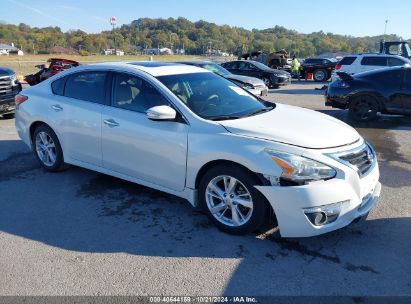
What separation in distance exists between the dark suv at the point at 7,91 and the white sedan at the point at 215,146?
5251mm

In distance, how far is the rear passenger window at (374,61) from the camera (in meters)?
18.0

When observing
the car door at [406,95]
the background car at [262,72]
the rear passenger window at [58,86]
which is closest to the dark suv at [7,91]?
the rear passenger window at [58,86]

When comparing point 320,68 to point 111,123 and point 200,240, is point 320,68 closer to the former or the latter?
point 111,123

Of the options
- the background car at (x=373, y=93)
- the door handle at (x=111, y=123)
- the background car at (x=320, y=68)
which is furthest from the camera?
the background car at (x=320, y=68)

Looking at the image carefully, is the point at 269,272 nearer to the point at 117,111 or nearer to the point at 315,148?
the point at 315,148

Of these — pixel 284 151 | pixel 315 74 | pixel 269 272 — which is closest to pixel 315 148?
pixel 284 151

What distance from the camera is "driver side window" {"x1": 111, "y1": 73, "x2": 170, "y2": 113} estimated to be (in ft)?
14.0

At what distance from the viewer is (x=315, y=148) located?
11.3ft

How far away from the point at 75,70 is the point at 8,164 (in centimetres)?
207

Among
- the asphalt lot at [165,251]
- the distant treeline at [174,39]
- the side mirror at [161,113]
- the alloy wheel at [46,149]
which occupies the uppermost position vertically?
the distant treeline at [174,39]

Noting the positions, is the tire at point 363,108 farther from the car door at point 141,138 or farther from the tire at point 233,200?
the tire at point 233,200

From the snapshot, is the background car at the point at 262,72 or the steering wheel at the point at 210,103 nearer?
the steering wheel at the point at 210,103

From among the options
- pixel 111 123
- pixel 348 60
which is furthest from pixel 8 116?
pixel 348 60

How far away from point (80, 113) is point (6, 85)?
6371mm
